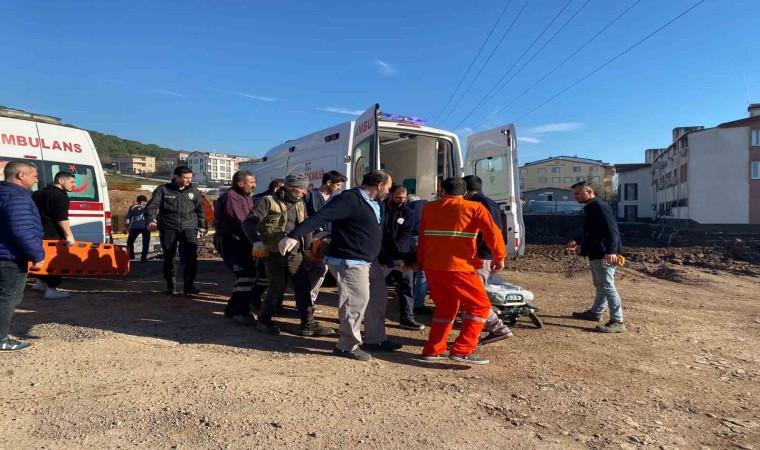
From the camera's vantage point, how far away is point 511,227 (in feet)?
25.1

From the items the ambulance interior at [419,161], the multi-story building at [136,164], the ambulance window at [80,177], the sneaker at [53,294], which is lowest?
the sneaker at [53,294]

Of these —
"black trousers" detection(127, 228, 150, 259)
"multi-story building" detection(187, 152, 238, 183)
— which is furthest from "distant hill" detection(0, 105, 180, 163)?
"black trousers" detection(127, 228, 150, 259)

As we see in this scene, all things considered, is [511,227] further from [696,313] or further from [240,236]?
[240,236]

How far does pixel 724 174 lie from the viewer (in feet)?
99.5

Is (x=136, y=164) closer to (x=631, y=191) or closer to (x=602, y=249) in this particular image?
(x=631, y=191)

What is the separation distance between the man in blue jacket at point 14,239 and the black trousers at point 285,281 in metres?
2.02

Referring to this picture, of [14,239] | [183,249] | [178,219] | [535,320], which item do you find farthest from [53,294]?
[535,320]

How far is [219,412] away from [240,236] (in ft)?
9.80

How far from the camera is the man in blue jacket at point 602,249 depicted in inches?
222

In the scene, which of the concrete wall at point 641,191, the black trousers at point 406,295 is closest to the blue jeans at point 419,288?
the black trousers at point 406,295

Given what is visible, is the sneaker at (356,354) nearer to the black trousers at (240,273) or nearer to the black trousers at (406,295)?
the black trousers at (406,295)

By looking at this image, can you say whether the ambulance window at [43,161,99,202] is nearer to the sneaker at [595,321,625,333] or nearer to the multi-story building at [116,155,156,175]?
the sneaker at [595,321,625,333]

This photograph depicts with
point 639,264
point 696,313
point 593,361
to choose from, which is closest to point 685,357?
point 593,361

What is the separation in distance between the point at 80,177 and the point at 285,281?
5180mm
